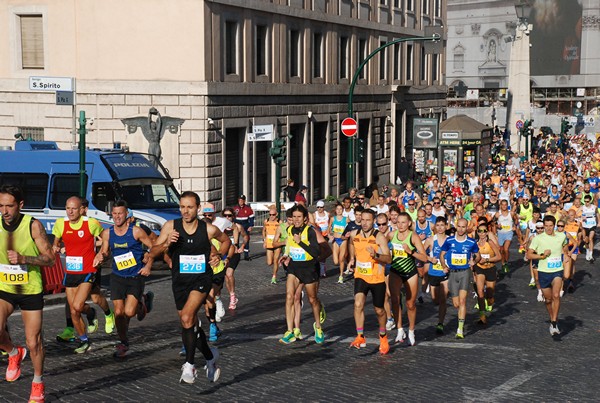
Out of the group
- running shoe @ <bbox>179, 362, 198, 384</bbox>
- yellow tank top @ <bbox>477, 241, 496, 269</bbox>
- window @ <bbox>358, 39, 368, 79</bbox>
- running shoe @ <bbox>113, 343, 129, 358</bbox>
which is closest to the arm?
running shoe @ <bbox>179, 362, 198, 384</bbox>

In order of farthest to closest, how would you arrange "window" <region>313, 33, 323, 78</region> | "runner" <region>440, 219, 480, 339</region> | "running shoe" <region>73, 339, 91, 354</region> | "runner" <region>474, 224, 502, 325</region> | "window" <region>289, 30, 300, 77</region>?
"window" <region>313, 33, 323, 78</region> < "window" <region>289, 30, 300, 77</region> < "runner" <region>474, 224, 502, 325</region> < "runner" <region>440, 219, 480, 339</region> < "running shoe" <region>73, 339, 91, 354</region>

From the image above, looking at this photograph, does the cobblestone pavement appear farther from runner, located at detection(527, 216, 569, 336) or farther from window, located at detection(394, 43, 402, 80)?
window, located at detection(394, 43, 402, 80)

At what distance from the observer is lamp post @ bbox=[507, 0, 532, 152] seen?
6581 cm

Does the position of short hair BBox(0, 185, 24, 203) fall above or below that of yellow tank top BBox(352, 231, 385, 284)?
above

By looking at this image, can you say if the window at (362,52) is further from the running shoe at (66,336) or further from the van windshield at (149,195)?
the running shoe at (66,336)

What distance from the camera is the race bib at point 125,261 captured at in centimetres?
1170

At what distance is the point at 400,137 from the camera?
167 ft

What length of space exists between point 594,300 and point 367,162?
92.7 ft

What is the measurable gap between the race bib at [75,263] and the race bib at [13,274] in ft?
7.24

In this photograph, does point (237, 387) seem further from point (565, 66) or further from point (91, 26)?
point (565, 66)

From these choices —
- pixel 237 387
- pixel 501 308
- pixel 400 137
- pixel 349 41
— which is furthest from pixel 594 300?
pixel 400 137

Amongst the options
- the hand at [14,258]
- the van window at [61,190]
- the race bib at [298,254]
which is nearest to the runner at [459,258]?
the race bib at [298,254]

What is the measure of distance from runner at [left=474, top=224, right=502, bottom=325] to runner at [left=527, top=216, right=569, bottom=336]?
24.8 inches

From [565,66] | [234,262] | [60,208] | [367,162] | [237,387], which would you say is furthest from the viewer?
[565,66]
